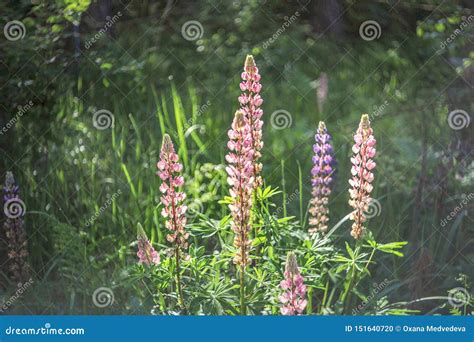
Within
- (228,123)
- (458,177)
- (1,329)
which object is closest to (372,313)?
(458,177)

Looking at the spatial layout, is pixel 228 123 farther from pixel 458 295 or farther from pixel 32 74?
pixel 458 295

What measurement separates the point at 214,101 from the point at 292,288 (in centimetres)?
127

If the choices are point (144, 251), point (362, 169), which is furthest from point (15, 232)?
point (362, 169)

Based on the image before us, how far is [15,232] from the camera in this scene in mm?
4176

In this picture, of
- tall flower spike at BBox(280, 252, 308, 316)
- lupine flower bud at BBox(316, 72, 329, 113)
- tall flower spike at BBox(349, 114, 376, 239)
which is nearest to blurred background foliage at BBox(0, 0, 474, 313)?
lupine flower bud at BBox(316, 72, 329, 113)

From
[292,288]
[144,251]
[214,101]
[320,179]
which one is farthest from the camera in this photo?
[214,101]

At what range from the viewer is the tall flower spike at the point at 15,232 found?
4.17 m

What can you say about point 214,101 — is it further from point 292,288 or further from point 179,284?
point 292,288

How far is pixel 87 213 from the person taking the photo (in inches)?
162

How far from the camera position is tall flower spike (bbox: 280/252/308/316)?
3145 millimetres

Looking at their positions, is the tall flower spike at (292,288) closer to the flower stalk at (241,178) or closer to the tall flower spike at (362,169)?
the flower stalk at (241,178)

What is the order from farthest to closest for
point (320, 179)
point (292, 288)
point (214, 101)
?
point (214, 101) → point (320, 179) → point (292, 288)

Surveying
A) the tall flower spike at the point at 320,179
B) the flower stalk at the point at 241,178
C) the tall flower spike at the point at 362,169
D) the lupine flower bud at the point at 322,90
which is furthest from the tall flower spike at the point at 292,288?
the lupine flower bud at the point at 322,90

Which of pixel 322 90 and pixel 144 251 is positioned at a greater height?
pixel 322 90
